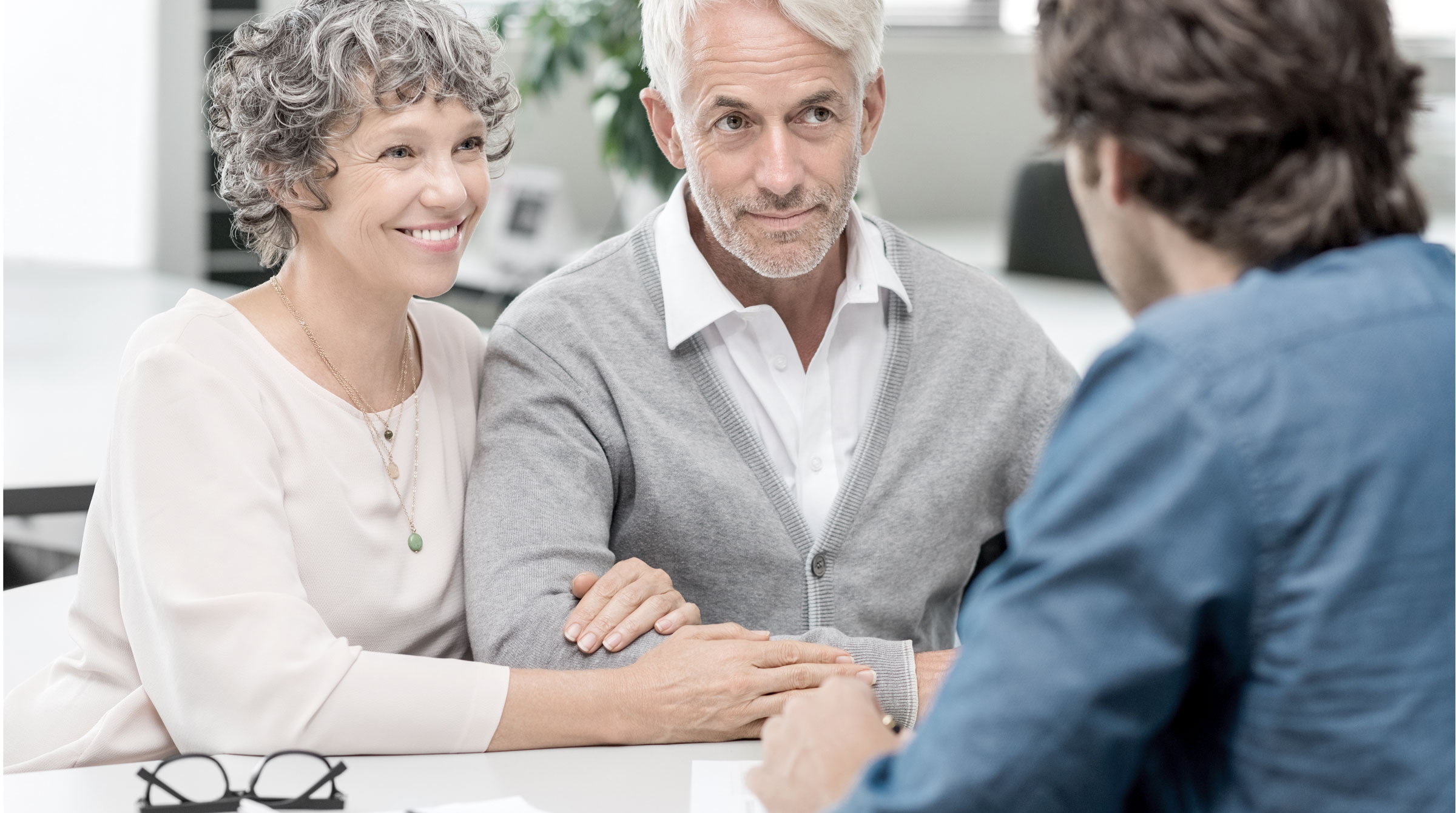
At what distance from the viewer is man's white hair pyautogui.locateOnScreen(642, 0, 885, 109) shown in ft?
5.13

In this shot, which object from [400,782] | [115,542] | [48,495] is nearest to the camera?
[400,782]

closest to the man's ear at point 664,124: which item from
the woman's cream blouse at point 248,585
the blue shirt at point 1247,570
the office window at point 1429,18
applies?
the woman's cream blouse at point 248,585

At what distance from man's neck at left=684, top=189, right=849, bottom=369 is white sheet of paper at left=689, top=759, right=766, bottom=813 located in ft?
2.01

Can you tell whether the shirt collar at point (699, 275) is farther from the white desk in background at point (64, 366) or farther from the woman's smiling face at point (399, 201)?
the white desk in background at point (64, 366)

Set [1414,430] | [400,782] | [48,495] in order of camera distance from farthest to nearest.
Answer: [48,495], [400,782], [1414,430]

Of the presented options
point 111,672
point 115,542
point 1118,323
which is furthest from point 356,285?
point 1118,323

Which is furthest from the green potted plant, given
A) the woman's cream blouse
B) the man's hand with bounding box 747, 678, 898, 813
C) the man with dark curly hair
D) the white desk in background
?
the man with dark curly hair

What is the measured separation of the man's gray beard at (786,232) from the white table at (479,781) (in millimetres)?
635

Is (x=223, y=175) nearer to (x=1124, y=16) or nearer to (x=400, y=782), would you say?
(x=400, y=782)

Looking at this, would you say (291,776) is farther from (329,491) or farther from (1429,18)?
(1429,18)

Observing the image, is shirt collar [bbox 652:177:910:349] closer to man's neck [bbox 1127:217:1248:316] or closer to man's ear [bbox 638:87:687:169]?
man's ear [bbox 638:87:687:169]

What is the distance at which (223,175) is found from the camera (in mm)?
1562

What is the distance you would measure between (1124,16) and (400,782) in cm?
91

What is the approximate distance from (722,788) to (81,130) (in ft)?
17.8
